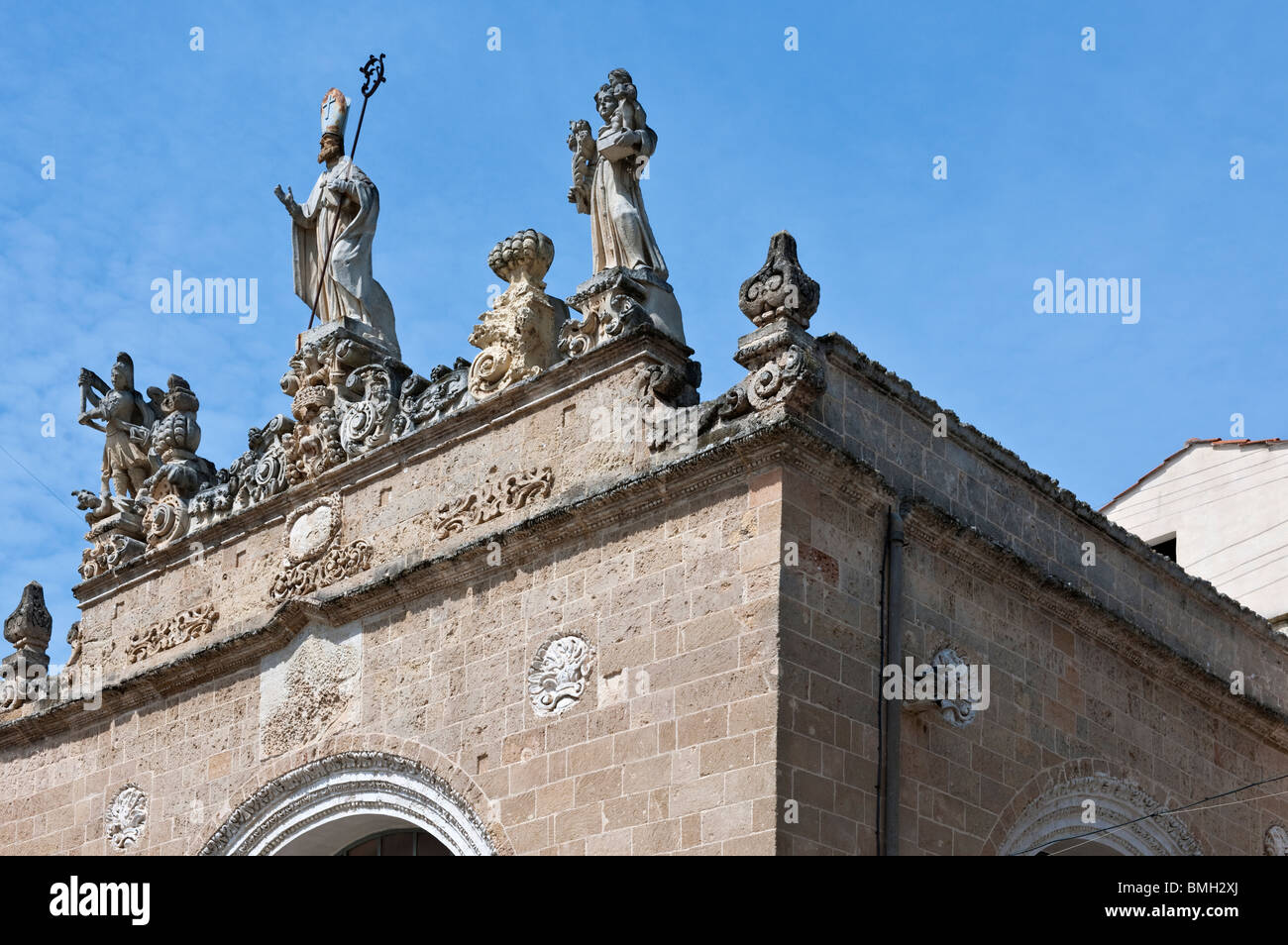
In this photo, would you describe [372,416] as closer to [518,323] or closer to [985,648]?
[518,323]

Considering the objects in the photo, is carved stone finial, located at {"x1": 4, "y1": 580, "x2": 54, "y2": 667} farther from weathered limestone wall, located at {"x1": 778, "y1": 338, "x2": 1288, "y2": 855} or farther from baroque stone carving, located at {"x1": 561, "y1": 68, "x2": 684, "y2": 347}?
weathered limestone wall, located at {"x1": 778, "y1": 338, "x2": 1288, "y2": 855}

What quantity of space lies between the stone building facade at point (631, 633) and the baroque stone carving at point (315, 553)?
24mm

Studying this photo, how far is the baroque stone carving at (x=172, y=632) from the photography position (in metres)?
15.4

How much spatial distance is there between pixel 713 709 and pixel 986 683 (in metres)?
2.15

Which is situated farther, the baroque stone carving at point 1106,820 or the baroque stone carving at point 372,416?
the baroque stone carving at point 372,416

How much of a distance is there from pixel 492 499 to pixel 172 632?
11.7ft

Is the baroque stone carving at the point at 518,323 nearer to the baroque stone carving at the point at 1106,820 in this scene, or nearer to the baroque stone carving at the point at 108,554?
the baroque stone carving at the point at 108,554

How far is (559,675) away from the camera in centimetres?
1246

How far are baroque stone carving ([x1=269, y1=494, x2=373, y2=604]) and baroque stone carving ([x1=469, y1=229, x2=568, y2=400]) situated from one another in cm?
146

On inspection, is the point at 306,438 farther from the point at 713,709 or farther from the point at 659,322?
the point at 713,709

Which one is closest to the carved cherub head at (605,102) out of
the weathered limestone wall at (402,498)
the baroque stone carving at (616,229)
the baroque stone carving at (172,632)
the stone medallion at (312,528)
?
the baroque stone carving at (616,229)

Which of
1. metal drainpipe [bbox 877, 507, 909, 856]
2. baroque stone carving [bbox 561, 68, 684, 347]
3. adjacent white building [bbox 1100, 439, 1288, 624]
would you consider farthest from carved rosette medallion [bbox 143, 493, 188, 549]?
adjacent white building [bbox 1100, 439, 1288, 624]

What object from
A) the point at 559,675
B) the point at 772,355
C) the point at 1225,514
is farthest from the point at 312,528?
the point at 1225,514

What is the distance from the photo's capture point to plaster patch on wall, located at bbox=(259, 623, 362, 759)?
546 inches
